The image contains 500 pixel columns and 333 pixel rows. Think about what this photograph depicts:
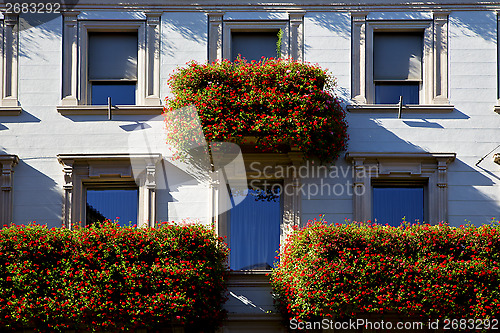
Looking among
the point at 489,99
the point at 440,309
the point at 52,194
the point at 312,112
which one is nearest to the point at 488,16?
the point at 489,99

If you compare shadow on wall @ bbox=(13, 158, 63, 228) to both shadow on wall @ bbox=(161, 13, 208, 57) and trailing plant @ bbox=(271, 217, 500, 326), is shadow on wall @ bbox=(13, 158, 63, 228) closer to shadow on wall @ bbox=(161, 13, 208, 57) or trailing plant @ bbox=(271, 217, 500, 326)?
shadow on wall @ bbox=(161, 13, 208, 57)

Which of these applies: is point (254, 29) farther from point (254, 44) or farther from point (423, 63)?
point (423, 63)

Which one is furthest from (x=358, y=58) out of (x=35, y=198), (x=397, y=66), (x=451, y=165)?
(x=35, y=198)

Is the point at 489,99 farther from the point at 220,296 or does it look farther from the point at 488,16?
the point at 220,296

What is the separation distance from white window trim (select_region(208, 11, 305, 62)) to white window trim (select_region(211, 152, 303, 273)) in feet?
7.88

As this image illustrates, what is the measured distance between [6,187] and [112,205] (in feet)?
7.72

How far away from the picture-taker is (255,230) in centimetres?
2047

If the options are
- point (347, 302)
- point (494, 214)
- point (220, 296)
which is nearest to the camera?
point (347, 302)

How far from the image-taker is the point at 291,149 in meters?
20.1

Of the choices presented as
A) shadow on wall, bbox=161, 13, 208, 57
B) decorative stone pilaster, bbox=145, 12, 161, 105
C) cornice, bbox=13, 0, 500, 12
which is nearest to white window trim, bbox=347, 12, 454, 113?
cornice, bbox=13, 0, 500, 12

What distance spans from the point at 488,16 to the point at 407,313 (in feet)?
24.5

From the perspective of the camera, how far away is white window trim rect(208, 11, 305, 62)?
20953 mm

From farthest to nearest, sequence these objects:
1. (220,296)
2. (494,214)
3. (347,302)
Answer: (494,214), (220,296), (347,302)

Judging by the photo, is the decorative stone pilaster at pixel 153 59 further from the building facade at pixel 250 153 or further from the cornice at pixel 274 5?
the cornice at pixel 274 5
